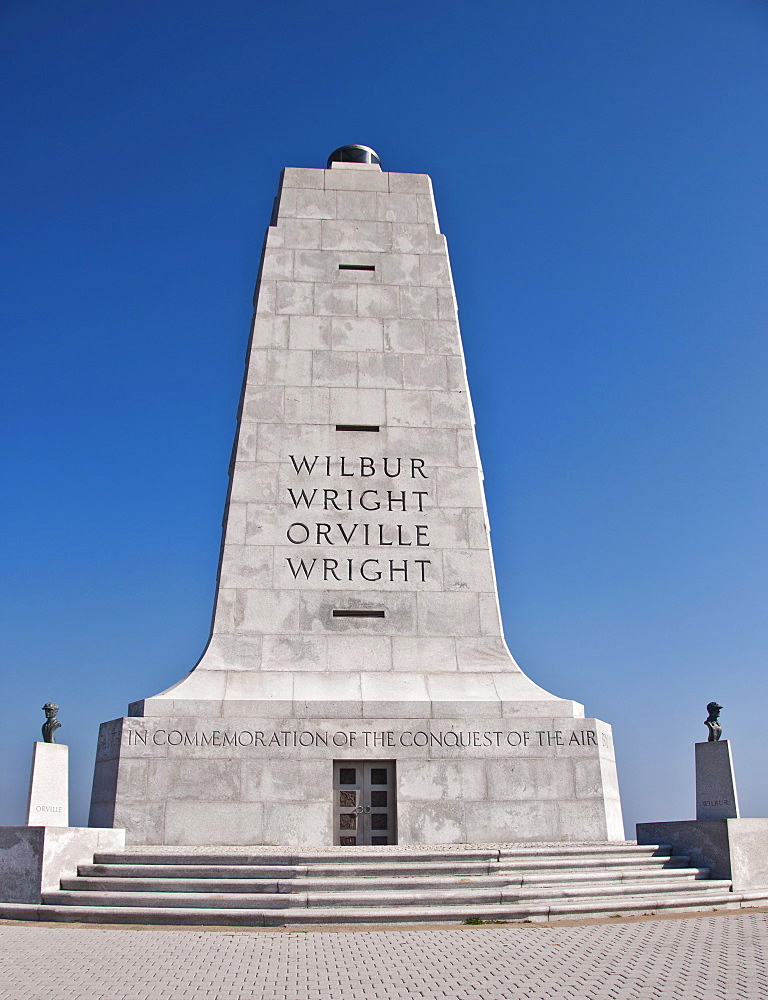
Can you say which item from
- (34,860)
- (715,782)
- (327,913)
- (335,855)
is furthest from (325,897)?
(715,782)

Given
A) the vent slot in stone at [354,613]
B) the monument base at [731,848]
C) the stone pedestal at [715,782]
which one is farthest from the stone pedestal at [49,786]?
the stone pedestal at [715,782]

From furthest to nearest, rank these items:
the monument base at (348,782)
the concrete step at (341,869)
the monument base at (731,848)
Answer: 1. the monument base at (348,782)
2. the monument base at (731,848)
3. the concrete step at (341,869)

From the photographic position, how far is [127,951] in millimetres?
8570

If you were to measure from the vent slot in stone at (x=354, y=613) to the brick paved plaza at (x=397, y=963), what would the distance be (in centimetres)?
619

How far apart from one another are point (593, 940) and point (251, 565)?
27.0 ft

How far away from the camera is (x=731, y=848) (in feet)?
39.3

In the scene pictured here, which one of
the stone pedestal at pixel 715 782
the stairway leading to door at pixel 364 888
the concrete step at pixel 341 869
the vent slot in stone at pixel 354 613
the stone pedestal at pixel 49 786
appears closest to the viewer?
the stairway leading to door at pixel 364 888

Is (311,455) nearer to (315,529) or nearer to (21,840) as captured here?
(315,529)

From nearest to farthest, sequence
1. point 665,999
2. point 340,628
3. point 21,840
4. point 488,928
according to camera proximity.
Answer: point 665,999, point 488,928, point 21,840, point 340,628

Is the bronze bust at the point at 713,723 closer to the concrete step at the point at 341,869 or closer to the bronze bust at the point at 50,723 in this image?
the concrete step at the point at 341,869

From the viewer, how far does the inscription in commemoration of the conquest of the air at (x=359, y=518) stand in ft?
50.8

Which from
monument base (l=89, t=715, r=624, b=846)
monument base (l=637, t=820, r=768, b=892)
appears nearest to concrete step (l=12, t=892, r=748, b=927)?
monument base (l=637, t=820, r=768, b=892)

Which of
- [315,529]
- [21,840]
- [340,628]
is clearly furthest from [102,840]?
[315,529]

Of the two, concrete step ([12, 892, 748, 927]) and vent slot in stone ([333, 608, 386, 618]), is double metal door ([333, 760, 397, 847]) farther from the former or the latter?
concrete step ([12, 892, 748, 927])
